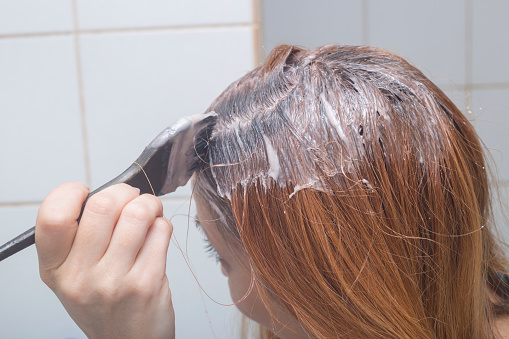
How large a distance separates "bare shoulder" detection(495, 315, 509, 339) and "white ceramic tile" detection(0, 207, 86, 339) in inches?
29.7

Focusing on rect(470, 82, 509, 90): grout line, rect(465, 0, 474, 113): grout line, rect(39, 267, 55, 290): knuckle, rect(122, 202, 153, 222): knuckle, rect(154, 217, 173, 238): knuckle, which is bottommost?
rect(39, 267, 55, 290): knuckle

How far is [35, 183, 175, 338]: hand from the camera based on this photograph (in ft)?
1.24

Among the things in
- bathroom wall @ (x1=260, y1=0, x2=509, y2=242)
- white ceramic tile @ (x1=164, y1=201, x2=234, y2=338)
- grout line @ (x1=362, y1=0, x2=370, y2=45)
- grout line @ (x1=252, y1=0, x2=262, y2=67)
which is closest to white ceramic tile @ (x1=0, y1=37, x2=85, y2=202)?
white ceramic tile @ (x1=164, y1=201, x2=234, y2=338)

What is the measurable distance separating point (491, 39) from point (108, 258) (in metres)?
1.04

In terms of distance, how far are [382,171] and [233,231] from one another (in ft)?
0.63

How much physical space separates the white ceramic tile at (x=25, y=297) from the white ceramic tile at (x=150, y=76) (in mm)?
216

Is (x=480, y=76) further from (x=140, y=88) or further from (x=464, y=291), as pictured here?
(x=140, y=88)

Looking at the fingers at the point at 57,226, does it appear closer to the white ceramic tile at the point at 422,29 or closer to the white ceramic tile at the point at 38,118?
the white ceramic tile at the point at 38,118

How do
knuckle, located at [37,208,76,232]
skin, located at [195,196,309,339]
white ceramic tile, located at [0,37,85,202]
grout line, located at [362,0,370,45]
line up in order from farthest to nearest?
grout line, located at [362,0,370,45]
white ceramic tile, located at [0,37,85,202]
skin, located at [195,196,309,339]
knuckle, located at [37,208,76,232]

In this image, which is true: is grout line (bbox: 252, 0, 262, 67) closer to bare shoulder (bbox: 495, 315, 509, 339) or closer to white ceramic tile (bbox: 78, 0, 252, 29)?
white ceramic tile (bbox: 78, 0, 252, 29)

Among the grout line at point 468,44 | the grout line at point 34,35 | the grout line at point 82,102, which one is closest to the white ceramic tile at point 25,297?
the grout line at point 82,102

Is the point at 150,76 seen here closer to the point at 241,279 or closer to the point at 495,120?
the point at 241,279

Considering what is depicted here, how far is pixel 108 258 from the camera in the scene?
1.27 feet

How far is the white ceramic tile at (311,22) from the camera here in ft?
3.13
